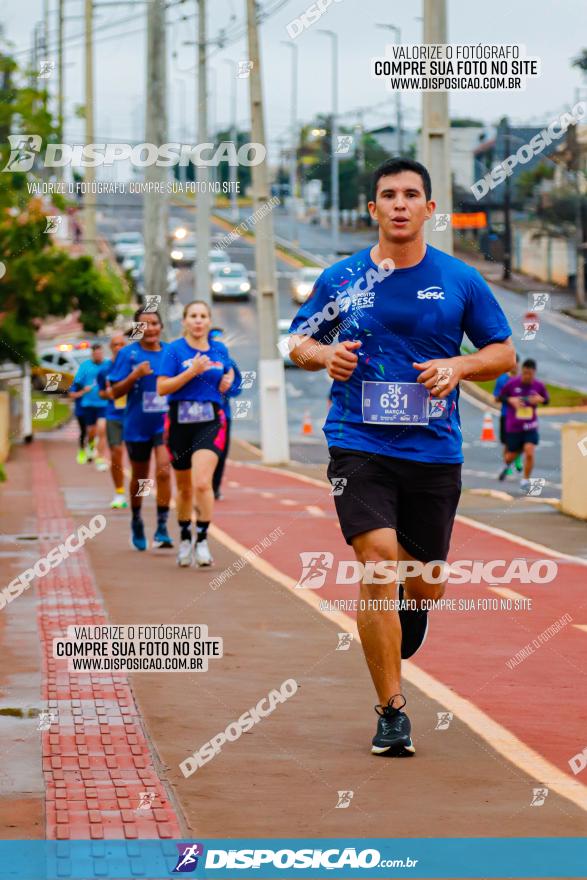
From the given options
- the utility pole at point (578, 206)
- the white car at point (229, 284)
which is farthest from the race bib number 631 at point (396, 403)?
the white car at point (229, 284)

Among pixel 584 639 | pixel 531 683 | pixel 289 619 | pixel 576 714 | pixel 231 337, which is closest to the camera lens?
pixel 576 714

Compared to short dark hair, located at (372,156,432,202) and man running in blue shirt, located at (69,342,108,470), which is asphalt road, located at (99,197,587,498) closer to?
man running in blue shirt, located at (69,342,108,470)

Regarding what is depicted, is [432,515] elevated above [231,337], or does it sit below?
above

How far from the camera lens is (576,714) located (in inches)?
318

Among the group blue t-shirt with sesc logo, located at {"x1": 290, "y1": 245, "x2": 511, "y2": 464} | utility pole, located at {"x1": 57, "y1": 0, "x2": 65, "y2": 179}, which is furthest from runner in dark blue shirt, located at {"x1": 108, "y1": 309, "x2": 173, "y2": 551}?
utility pole, located at {"x1": 57, "y1": 0, "x2": 65, "y2": 179}

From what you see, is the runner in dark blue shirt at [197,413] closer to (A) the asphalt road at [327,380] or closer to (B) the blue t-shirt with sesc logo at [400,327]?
(B) the blue t-shirt with sesc logo at [400,327]

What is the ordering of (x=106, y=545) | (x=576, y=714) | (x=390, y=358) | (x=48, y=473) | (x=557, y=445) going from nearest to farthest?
(x=390, y=358) → (x=576, y=714) → (x=106, y=545) → (x=48, y=473) → (x=557, y=445)

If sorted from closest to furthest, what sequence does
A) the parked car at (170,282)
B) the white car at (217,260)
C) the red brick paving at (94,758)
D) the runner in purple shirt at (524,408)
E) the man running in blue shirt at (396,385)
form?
the red brick paving at (94,758) → the man running in blue shirt at (396,385) → the runner in purple shirt at (524,408) → the parked car at (170,282) → the white car at (217,260)

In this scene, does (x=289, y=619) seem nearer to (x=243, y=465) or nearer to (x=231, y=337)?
(x=243, y=465)

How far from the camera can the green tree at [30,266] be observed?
40875mm

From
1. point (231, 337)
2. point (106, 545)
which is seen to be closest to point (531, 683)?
point (106, 545)

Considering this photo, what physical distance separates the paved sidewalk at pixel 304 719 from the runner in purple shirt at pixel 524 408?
39.8 feet

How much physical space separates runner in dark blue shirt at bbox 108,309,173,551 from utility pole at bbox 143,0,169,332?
53.8 ft

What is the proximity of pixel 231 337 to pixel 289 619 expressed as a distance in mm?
56060
